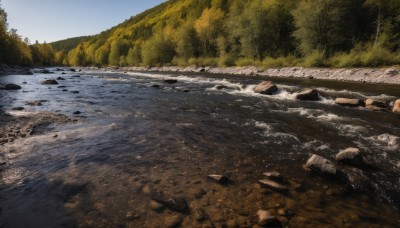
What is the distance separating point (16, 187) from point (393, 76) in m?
34.3

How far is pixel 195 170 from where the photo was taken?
8.08 meters

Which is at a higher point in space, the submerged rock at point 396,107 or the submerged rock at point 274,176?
the submerged rock at point 396,107

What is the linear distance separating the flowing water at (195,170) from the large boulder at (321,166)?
0.25 m

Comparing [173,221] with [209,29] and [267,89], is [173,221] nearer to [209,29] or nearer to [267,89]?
[267,89]

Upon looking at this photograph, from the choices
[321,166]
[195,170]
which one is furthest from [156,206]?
[321,166]

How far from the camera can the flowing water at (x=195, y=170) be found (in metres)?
5.89

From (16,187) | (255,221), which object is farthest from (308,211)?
(16,187)

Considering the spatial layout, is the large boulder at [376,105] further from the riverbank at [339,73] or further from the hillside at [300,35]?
the hillside at [300,35]

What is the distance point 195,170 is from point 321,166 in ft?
12.7

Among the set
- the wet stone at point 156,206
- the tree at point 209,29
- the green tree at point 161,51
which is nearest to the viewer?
the wet stone at point 156,206

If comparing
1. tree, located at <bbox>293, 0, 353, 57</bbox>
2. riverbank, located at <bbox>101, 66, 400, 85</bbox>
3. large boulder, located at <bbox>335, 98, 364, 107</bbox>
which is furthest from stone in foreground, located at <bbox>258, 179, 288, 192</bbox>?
tree, located at <bbox>293, 0, 353, 57</bbox>

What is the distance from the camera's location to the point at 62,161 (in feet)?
28.5

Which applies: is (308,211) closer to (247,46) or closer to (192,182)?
(192,182)

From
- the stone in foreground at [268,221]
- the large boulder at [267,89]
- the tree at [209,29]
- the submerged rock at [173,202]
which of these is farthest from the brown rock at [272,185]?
the tree at [209,29]
